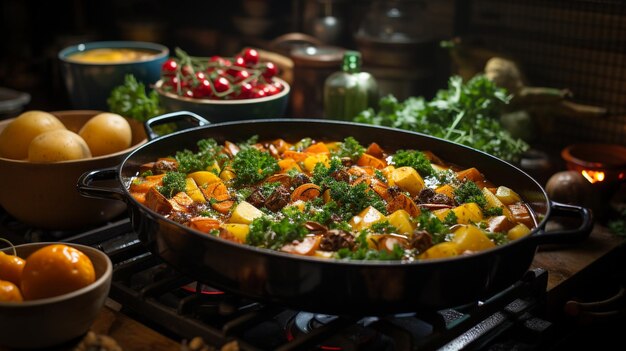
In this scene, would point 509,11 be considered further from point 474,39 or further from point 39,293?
point 39,293

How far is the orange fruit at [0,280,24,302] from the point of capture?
1423mm

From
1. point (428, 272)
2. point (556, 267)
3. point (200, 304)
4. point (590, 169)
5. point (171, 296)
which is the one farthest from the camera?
point (590, 169)

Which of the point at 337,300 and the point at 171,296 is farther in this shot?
the point at 171,296

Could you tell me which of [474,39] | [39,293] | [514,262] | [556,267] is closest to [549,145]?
[474,39]

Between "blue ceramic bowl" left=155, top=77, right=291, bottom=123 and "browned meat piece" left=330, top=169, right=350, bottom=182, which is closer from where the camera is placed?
"browned meat piece" left=330, top=169, right=350, bottom=182

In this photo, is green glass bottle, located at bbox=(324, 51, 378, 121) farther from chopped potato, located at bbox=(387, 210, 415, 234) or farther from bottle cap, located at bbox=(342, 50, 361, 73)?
chopped potato, located at bbox=(387, 210, 415, 234)

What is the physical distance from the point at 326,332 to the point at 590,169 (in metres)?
1.44

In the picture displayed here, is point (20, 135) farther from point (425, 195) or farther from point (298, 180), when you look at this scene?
point (425, 195)

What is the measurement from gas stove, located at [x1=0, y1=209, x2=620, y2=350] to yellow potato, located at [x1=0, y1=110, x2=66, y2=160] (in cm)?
55

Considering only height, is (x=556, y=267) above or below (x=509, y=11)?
below

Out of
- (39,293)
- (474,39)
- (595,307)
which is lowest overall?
(595,307)

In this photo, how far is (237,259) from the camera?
4.58 ft

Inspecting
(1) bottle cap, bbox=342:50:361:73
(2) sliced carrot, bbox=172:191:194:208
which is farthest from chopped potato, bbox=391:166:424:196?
(1) bottle cap, bbox=342:50:361:73

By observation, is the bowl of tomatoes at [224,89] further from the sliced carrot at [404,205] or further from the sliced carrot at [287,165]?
the sliced carrot at [404,205]
